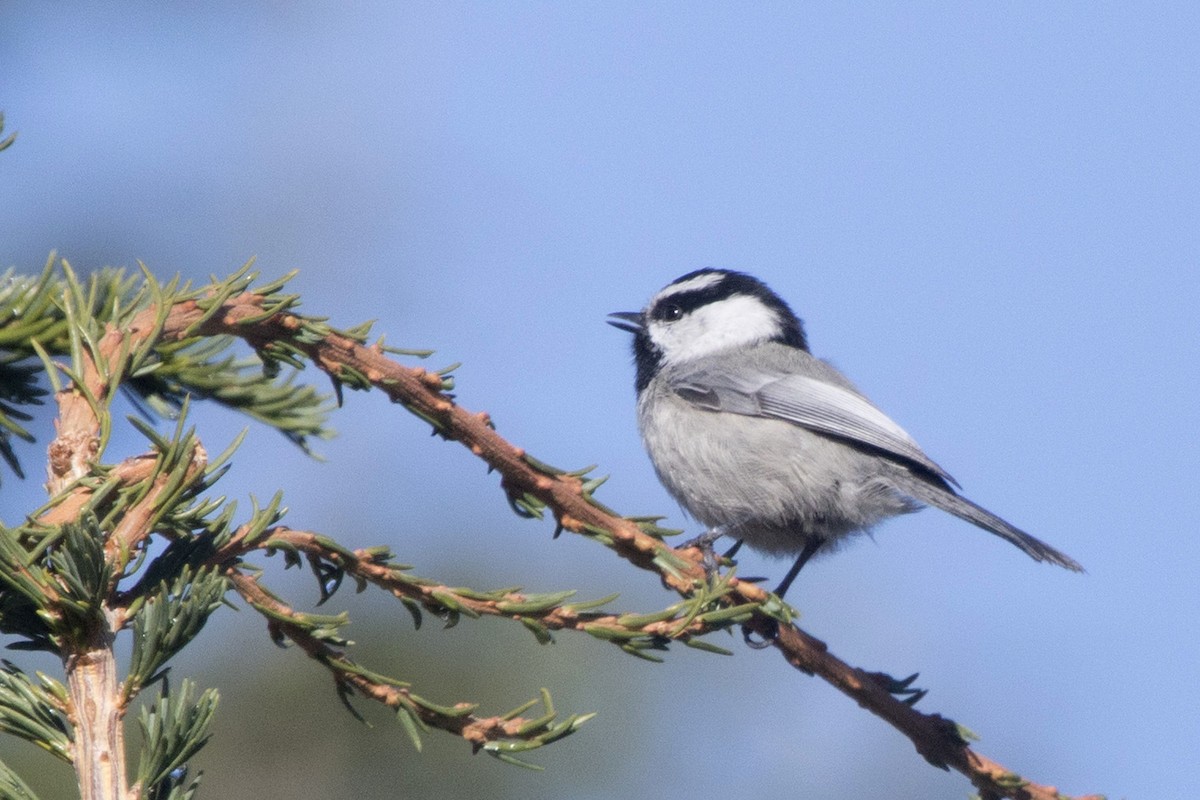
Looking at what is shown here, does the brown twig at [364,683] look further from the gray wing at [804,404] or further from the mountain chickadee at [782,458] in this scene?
the gray wing at [804,404]

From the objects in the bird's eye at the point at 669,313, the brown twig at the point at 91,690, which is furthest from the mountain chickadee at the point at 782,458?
the brown twig at the point at 91,690

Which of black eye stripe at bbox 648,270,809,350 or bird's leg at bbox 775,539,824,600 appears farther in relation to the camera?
black eye stripe at bbox 648,270,809,350

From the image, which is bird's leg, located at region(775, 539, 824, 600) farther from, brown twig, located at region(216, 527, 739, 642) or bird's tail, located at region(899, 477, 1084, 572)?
brown twig, located at region(216, 527, 739, 642)

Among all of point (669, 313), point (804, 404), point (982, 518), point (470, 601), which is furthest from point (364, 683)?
point (669, 313)

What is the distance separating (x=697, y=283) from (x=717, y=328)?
0.62ft

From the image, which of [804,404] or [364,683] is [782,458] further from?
[364,683]

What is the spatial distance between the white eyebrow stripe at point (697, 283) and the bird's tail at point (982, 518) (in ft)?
4.28

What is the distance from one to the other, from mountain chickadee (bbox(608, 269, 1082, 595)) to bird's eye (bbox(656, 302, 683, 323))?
441mm

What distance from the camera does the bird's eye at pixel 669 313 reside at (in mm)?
4387

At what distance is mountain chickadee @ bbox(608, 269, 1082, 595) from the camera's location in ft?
11.2

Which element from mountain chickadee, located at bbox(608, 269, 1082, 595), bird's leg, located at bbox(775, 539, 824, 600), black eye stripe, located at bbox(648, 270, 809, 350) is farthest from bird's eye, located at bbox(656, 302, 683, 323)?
bird's leg, located at bbox(775, 539, 824, 600)

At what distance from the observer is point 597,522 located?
1.63 metres

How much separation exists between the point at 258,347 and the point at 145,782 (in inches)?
28.2

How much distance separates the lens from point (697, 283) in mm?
4406
